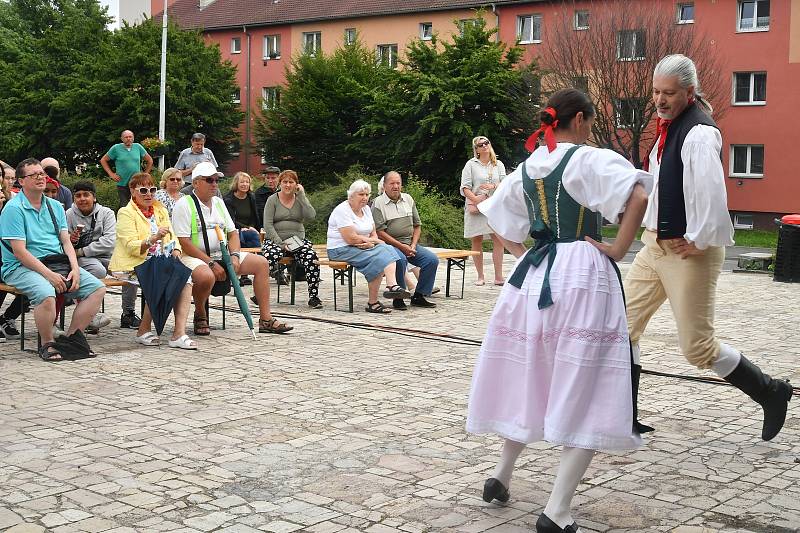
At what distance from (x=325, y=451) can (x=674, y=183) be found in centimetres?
242

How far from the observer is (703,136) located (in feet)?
20.2

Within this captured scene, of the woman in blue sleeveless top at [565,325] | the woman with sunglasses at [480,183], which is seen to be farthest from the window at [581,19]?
the woman in blue sleeveless top at [565,325]

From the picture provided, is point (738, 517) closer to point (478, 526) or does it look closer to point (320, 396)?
point (478, 526)

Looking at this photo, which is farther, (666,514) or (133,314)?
(133,314)

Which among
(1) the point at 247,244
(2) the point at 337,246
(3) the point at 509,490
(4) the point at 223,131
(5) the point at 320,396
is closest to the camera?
(3) the point at 509,490

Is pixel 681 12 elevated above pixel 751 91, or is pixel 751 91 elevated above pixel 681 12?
pixel 681 12

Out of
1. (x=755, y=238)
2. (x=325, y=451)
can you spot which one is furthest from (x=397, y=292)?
(x=755, y=238)

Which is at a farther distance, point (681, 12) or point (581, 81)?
point (681, 12)

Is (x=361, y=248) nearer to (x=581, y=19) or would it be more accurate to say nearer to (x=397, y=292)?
(x=397, y=292)

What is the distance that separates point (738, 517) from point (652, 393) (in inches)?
120

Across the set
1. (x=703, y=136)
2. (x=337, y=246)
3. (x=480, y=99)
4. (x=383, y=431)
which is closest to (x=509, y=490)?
(x=383, y=431)

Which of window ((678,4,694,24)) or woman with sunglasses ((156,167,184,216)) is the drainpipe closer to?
window ((678,4,694,24))

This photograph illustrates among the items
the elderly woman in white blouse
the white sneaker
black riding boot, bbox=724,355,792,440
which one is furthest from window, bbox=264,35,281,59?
black riding boot, bbox=724,355,792,440

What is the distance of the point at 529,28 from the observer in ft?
173
